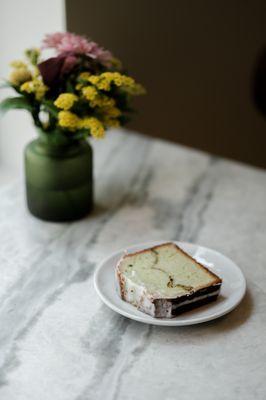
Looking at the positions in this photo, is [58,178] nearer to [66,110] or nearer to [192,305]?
[66,110]

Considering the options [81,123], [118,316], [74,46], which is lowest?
[118,316]

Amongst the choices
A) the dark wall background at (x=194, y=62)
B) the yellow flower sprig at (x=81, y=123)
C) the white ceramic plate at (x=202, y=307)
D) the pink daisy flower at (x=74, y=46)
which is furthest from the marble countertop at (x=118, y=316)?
the dark wall background at (x=194, y=62)

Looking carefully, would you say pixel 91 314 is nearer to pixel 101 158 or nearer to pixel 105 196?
pixel 105 196

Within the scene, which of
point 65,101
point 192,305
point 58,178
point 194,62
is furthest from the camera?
point 194,62

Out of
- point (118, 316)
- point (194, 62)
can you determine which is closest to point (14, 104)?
point (118, 316)

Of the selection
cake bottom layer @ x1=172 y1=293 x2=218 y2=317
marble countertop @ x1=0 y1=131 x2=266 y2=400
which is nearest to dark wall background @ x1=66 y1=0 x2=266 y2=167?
marble countertop @ x1=0 y1=131 x2=266 y2=400

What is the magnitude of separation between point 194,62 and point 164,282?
1.31 metres

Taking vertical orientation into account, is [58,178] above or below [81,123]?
below

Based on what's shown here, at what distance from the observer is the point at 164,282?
1021 millimetres

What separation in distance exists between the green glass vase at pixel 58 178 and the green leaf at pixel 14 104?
0.31 feet

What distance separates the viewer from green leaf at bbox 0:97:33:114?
119cm

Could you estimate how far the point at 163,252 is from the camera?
1.12 m

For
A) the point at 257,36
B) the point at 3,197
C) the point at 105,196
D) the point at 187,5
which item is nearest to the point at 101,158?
the point at 105,196

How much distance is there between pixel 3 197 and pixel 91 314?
50 cm
